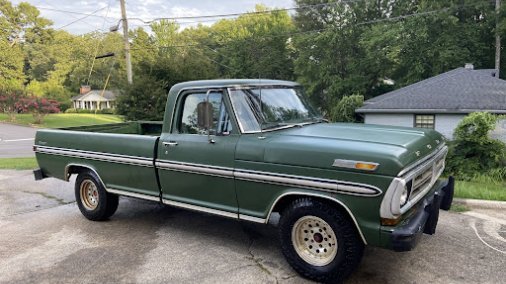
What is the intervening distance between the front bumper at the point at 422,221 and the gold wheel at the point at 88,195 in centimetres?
464

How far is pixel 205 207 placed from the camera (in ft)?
16.0

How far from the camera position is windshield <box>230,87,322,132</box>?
15.1ft

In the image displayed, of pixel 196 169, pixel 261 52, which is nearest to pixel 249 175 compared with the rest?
pixel 196 169

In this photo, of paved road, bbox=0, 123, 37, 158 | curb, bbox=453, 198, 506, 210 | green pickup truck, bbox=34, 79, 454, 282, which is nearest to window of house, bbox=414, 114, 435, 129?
curb, bbox=453, 198, 506, 210

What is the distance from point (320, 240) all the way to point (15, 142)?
91.7 feet

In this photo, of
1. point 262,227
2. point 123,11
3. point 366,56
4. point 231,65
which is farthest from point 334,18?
point 262,227

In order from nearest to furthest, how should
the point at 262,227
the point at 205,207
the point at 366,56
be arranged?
the point at 205,207 → the point at 262,227 → the point at 366,56

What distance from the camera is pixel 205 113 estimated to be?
446 centimetres

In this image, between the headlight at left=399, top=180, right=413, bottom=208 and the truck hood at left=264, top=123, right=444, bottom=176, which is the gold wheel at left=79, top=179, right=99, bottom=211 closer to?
the truck hood at left=264, top=123, right=444, bottom=176

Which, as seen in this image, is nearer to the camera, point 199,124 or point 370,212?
point 370,212

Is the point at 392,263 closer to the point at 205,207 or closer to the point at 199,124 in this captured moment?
the point at 205,207

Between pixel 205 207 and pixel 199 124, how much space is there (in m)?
1.08

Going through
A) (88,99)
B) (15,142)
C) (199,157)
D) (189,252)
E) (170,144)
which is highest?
(88,99)

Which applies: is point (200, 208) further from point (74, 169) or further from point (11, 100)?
point (11, 100)
